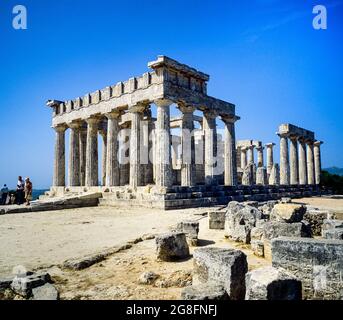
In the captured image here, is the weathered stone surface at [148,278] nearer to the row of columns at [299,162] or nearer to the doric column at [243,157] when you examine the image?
the row of columns at [299,162]

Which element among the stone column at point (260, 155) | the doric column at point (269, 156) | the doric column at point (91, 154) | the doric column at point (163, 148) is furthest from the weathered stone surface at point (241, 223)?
the stone column at point (260, 155)

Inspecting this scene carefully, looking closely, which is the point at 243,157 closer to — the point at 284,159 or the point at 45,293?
the point at 284,159

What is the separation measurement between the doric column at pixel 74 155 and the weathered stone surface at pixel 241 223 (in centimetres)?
1860

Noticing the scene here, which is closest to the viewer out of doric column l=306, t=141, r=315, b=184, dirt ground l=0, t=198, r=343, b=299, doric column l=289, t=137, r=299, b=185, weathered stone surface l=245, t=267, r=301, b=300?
weathered stone surface l=245, t=267, r=301, b=300

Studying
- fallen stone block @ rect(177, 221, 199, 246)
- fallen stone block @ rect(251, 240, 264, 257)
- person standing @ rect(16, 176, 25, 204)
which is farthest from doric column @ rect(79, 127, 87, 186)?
fallen stone block @ rect(251, 240, 264, 257)

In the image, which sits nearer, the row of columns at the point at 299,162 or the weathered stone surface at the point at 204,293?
the weathered stone surface at the point at 204,293

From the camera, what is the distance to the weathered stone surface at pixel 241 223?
6.45 m

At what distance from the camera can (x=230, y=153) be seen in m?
21.1

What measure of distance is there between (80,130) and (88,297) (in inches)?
881

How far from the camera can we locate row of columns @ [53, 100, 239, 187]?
53.7ft

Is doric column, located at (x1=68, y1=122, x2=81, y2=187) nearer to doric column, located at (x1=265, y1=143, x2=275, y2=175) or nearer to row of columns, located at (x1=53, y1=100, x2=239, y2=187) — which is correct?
row of columns, located at (x1=53, y1=100, x2=239, y2=187)

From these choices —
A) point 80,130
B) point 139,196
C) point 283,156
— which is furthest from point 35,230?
point 283,156

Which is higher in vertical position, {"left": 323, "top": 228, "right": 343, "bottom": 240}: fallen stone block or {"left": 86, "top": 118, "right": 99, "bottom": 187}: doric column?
{"left": 86, "top": 118, "right": 99, "bottom": 187}: doric column

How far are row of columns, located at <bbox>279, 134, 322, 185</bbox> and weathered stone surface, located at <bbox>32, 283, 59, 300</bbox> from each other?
26.4 m
